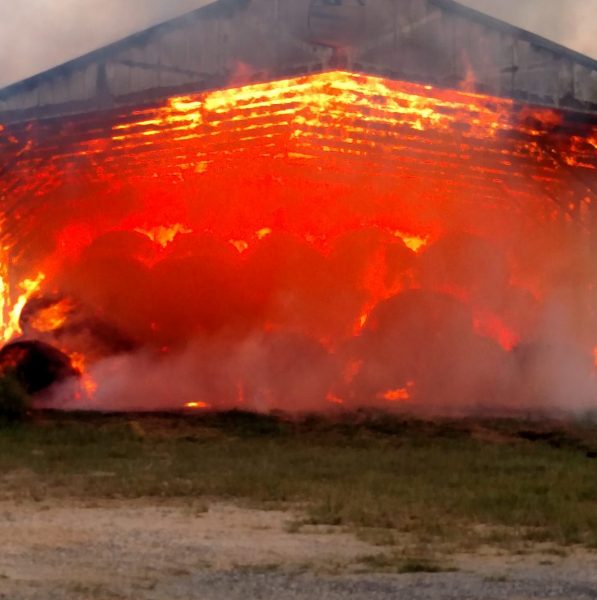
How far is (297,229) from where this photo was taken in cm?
2777

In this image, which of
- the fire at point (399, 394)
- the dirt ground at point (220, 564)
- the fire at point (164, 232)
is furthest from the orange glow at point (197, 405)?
the dirt ground at point (220, 564)

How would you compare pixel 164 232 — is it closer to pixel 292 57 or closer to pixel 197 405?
pixel 197 405

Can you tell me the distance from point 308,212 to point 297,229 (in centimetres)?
48

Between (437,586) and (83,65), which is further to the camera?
(83,65)

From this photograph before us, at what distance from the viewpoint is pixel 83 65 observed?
75.9 ft

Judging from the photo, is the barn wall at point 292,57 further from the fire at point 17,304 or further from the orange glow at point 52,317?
the fire at point 17,304

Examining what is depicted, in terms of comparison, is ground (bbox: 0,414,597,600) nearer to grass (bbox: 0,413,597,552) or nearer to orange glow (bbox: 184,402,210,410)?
grass (bbox: 0,413,597,552)

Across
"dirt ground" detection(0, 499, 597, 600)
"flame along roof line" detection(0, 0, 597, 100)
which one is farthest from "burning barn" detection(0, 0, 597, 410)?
"dirt ground" detection(0, 499, 597, 600)

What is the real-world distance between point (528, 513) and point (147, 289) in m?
16.0

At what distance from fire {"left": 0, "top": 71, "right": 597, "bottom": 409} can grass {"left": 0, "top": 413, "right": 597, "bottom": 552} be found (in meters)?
3.93

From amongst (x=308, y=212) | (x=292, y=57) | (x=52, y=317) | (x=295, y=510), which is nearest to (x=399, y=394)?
(x=308, y=212)

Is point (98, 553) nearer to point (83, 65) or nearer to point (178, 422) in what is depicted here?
point (178, 422)

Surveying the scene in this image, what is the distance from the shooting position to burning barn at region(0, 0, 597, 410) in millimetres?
22047

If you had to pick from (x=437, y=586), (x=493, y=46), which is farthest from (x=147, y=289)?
(x=437, y=586)
